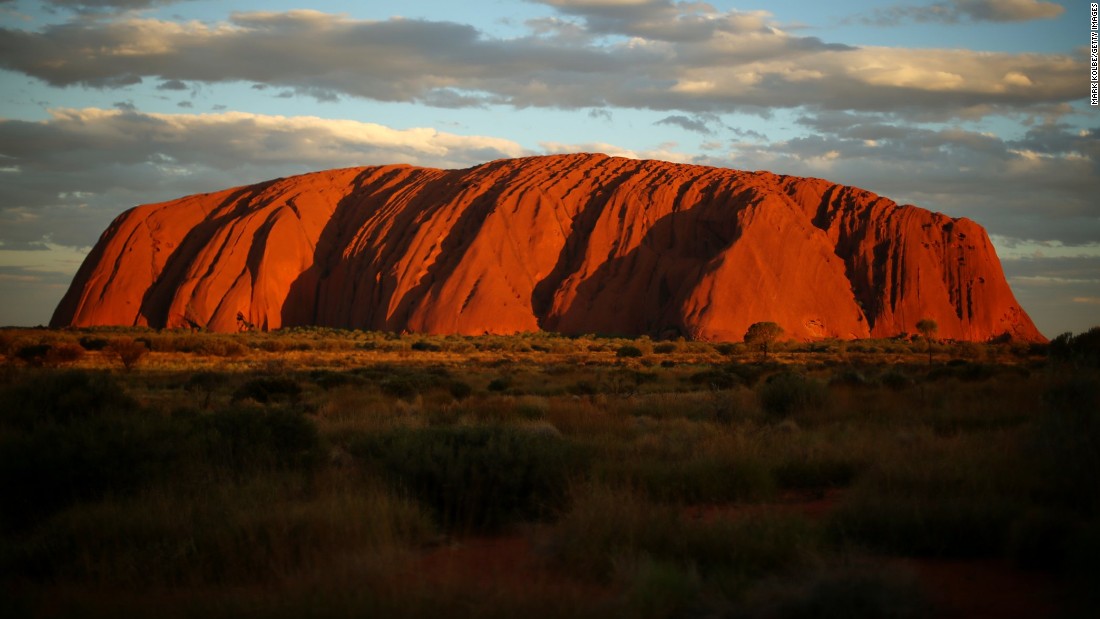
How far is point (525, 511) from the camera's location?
7.09 meters

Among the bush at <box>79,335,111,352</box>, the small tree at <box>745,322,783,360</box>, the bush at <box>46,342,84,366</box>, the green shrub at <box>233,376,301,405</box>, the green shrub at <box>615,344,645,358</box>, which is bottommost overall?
the bush at <box>79,335,111,352</box>

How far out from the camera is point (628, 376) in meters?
26.0

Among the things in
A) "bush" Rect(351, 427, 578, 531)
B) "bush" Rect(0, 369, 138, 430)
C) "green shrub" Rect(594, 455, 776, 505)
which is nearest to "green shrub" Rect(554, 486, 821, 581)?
"bush" Rect(351, 427, 578, 531)

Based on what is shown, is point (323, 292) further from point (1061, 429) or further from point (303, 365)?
point (1061, 429)

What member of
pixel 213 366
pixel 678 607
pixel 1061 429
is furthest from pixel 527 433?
pixel 213 366

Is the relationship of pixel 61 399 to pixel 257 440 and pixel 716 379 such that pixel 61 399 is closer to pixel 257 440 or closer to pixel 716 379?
pixel 257 440

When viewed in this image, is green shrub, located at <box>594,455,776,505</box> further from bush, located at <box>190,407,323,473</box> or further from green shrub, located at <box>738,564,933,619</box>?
bush, located at <box>190,407,323,473</box>

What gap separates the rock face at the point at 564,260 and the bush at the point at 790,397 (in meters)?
40.9

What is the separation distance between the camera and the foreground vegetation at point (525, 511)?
4523 mm

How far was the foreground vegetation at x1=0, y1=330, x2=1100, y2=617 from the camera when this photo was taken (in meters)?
4.52

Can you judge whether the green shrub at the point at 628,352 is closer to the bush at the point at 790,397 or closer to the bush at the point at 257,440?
the bush at the point at 790,397

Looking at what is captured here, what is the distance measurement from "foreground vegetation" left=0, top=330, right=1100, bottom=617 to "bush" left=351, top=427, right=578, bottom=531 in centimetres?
3

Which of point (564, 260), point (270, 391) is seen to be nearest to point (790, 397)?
point (270, 391)

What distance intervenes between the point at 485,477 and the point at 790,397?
813 cm
